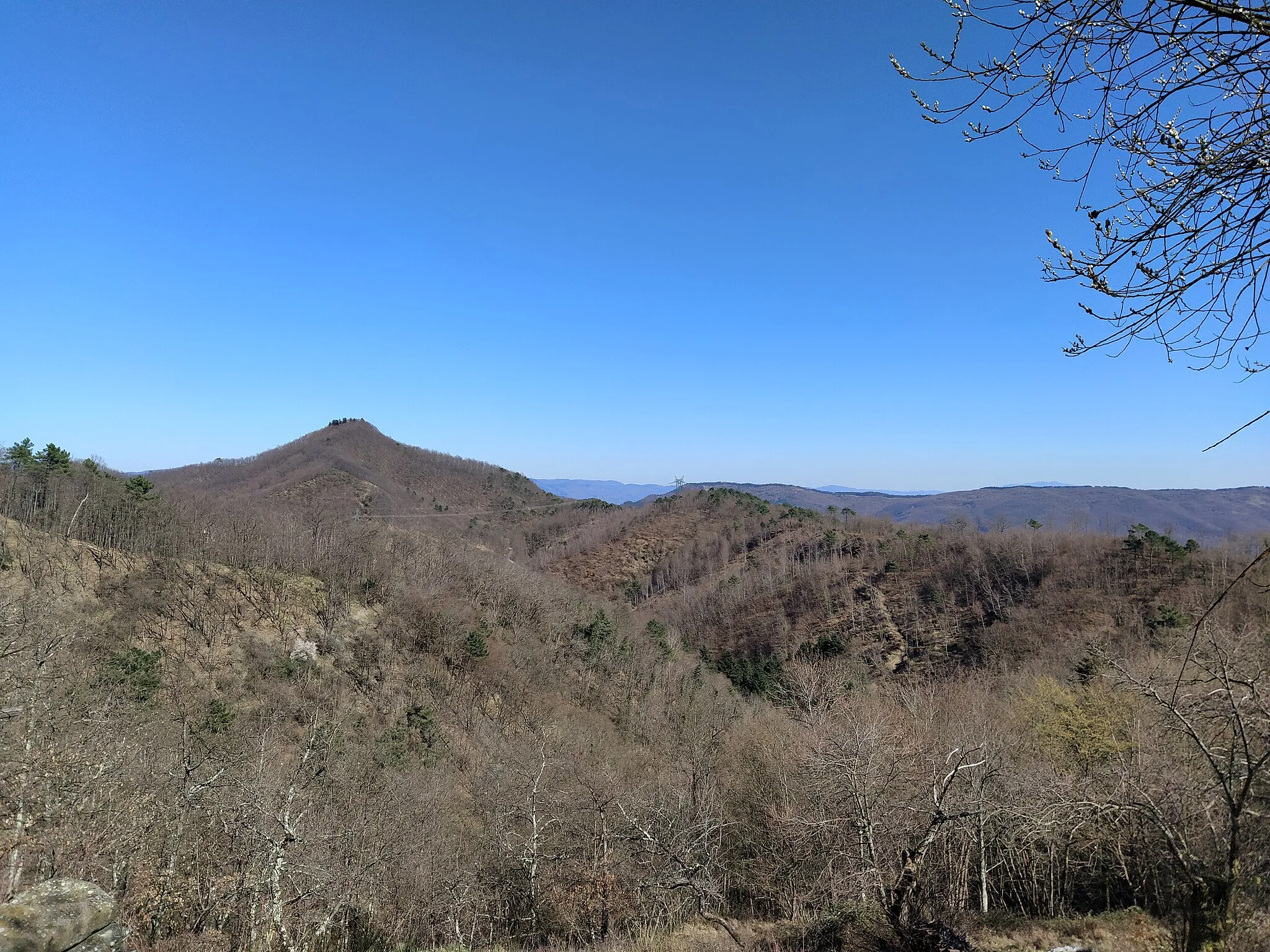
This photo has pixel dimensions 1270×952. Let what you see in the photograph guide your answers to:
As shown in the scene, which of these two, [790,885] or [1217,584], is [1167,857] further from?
[1217,584]

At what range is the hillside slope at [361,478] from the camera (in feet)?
379

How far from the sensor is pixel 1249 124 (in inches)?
110

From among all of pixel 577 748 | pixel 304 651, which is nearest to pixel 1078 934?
pixel 577 748

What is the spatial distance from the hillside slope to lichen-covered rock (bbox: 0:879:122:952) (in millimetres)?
92823

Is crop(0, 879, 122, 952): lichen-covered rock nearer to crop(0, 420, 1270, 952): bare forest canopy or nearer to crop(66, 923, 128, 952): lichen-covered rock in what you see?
crop(66, 923, 128, 952): lichen-covered rock

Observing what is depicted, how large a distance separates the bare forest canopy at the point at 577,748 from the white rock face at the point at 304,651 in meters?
0.24

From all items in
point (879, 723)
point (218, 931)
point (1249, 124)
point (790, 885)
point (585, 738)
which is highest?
point (1249, 124)

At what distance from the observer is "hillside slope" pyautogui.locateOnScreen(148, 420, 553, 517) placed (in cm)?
11544

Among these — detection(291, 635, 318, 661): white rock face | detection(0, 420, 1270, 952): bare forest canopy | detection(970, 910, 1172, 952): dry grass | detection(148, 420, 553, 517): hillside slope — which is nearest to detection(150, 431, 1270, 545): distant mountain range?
detection(148, 420, 553, 517): hillside slope

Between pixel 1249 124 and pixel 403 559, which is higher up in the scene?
pixel 1249 124

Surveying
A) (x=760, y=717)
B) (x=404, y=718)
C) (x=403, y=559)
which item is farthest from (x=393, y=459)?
(x=760, y=717)

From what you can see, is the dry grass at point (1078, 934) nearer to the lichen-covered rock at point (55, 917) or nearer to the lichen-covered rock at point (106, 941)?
the lichen-covered rock at point (106, 941)

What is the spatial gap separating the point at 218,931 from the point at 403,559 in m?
45.3

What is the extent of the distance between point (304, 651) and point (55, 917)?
122ft
